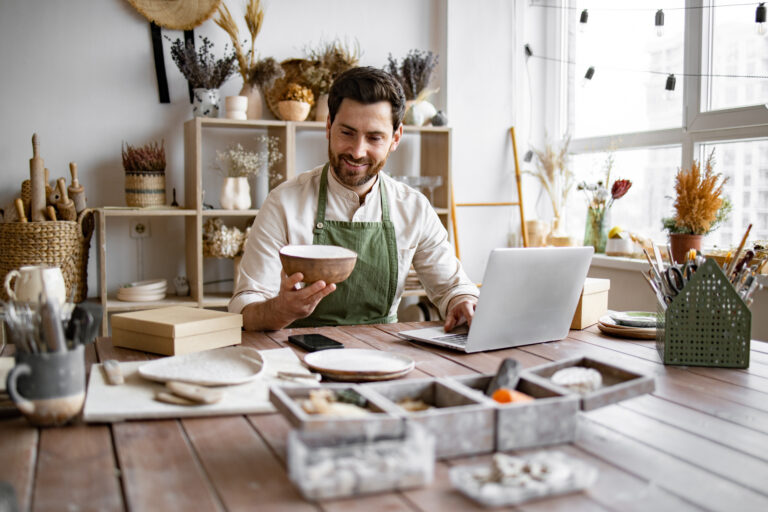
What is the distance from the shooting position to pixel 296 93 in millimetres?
3404

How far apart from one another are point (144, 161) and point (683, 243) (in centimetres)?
249

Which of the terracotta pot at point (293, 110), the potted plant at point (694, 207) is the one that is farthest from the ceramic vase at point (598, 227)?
the terracotta pot at point (293, 110)

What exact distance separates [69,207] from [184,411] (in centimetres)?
230

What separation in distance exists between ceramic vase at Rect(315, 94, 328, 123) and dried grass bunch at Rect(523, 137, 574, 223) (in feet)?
4.48

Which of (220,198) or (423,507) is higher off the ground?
(220,198)

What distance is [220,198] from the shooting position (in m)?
3.46

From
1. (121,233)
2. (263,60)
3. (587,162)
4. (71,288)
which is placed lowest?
(71,288)

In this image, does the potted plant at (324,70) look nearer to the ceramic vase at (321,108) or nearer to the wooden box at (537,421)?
the ceramic vase at (321,108)

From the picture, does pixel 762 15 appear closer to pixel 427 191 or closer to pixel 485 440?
pixel 427 191

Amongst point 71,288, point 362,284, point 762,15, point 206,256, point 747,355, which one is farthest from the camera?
point 206,256

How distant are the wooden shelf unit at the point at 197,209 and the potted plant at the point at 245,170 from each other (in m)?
0.04

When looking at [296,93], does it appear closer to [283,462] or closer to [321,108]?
[321,108]

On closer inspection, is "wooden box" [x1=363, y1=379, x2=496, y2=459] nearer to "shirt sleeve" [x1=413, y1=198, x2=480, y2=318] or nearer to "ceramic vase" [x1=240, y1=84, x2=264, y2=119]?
"shirt sleeve" [x1=413, y1=198, x2=480, y2=318]

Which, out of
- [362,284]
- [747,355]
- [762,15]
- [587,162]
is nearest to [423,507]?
[747,355]
